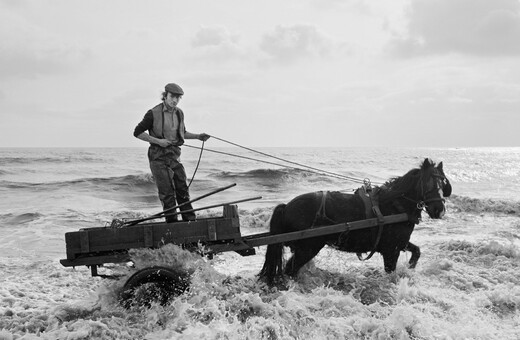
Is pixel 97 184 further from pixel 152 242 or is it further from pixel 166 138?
pixel 152 242

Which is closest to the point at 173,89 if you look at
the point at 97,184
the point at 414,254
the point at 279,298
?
the point at 279,298

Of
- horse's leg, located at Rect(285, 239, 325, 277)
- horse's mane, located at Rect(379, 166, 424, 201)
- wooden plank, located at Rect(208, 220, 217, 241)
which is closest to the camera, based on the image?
wooden plank, located at Rect(208, 220, 217, 241)

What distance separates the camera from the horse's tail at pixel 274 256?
558cm

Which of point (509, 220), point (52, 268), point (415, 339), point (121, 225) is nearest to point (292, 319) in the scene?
point (415, 339)

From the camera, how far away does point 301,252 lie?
220 inches

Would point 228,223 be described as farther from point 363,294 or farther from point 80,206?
point 80,206

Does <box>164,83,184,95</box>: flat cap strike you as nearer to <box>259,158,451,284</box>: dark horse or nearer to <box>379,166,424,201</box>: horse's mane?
<box>259,158,451,284</box>: dark horse

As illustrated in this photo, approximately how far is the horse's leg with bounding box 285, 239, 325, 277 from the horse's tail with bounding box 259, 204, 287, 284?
16cm

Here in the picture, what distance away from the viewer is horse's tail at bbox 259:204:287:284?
558 centimetres

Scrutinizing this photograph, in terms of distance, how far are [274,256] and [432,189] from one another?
2412 mm

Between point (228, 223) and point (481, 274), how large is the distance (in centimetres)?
443

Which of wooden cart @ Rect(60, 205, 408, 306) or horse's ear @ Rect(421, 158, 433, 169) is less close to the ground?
horse's ear @ Rect(421, 158, 433, 169)

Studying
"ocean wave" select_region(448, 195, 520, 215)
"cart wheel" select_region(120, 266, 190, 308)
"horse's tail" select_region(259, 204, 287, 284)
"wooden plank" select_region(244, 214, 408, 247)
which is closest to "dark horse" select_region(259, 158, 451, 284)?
"horse's tail" select_region(259, 204, 287, 284)

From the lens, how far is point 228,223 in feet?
16.1
